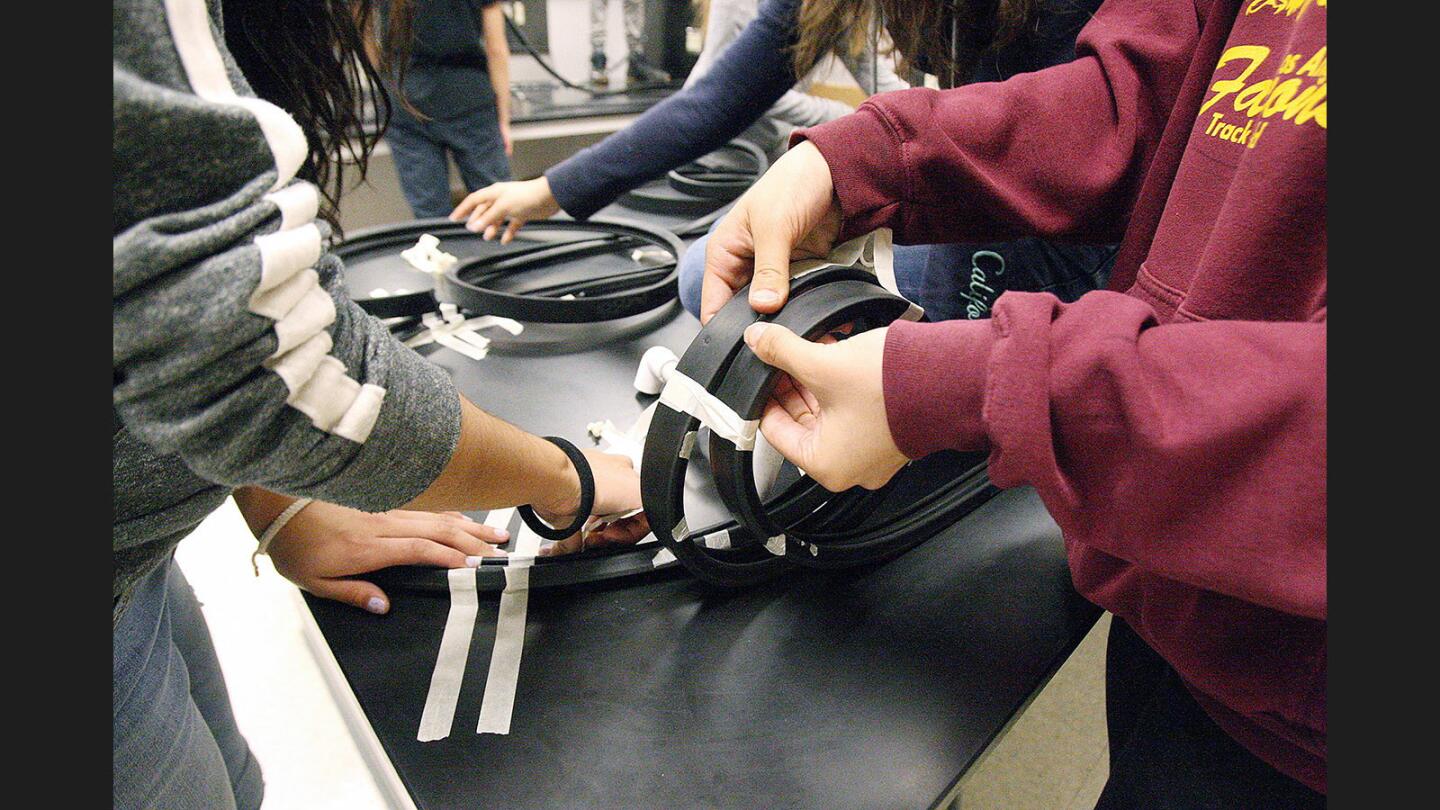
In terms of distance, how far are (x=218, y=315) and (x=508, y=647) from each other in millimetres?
491

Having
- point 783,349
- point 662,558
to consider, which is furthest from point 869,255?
point 662,558

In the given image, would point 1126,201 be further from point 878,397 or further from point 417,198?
point 417,198

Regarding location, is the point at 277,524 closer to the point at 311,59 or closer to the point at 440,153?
the point at 311,59

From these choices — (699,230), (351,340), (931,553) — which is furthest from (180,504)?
(699,230)

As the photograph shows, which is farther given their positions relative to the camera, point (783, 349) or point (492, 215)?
point (492, 215)

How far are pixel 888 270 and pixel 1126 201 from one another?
0.26 metres

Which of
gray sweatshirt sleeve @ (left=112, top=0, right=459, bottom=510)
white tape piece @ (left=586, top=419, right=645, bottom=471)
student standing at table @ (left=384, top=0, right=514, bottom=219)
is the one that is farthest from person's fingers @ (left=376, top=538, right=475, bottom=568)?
student standing at table @ (left=384, top=0, right=514, bottom=219)

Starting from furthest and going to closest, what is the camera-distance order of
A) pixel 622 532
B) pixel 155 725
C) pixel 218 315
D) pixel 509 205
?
pixel 509 205, pixel 622 532, pixel 155 725, pixel 218 315

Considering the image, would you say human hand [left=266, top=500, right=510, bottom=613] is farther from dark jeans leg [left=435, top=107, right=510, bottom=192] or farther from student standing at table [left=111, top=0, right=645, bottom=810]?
dark jeans leg [left=435, top=107, right=510, bottom=192]

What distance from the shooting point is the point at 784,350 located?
59 cm

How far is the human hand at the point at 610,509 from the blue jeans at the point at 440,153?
5.31 ft

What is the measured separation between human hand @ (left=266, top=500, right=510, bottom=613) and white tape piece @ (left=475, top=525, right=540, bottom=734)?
0.05m

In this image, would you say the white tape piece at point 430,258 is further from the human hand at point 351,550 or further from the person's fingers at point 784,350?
the person's fingers at point 784,350

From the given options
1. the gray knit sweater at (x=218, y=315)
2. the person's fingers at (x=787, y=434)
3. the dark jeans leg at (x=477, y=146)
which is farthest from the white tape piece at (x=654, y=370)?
the dark jeans leg at (x=477, y=146)
